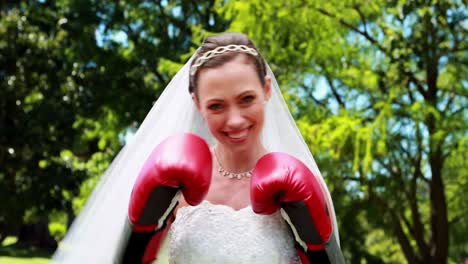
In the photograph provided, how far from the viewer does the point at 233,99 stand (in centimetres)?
200

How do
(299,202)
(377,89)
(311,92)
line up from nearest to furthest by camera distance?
(299,202) → (377,89) → (311,92)

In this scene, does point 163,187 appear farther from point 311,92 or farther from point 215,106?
point 311,92

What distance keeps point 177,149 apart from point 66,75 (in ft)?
46.1

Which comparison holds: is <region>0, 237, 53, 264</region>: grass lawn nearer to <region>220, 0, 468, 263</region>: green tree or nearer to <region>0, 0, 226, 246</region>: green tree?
<region>0, 0, 226, 246</region>: green tree

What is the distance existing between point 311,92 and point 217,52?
330 inches

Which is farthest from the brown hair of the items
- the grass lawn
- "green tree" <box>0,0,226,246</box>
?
the grass lawn

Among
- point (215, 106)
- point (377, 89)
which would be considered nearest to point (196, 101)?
point (215, 106)

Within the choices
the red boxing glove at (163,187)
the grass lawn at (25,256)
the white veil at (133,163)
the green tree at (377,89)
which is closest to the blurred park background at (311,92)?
the green tree at (377,89)

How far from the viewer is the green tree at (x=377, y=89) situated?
8.46 meters

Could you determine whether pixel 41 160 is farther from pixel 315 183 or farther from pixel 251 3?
pixel 315 183

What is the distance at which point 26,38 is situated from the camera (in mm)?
14984

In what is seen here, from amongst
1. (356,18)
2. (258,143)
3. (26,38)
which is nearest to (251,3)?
(356,18)

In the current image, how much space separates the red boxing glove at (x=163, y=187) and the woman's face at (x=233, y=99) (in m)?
0.13

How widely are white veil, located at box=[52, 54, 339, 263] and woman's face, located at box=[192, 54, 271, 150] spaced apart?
0.71 ft
